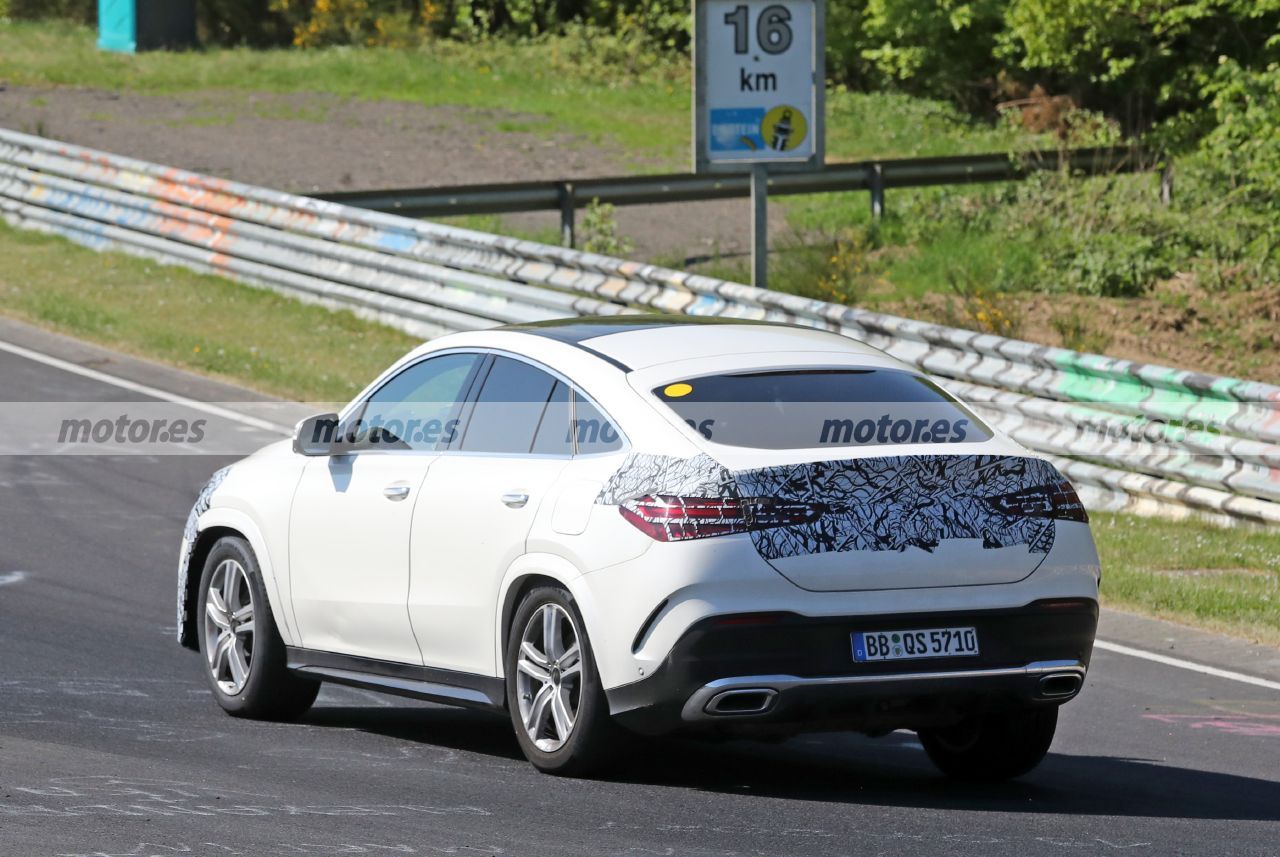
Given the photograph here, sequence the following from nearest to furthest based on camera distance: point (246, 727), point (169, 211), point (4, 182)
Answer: point (246, 727) → point (169, 211) → point (4, 182)

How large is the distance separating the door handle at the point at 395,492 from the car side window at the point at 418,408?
0.17 m

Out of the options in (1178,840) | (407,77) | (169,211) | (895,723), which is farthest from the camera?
(407,77)

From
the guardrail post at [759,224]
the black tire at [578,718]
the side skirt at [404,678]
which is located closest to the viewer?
the black tire at [578,718]

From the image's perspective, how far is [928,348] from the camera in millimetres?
15172

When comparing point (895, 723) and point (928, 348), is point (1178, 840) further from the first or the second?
point (928, 348)

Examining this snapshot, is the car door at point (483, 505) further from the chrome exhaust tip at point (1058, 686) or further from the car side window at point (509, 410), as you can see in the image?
the chrome exhaust tip at point (1058, 686)

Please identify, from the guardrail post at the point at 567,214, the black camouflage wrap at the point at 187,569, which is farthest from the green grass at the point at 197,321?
the black camouflage wrap at the point at 187,569

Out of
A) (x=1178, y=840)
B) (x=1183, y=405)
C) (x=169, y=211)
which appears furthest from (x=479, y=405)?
(x=169, y=211)

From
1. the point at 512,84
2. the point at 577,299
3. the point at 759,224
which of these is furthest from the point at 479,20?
the point at 759,224

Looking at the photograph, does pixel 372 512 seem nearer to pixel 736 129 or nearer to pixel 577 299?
pixel 736 129

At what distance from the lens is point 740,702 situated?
6.56 m

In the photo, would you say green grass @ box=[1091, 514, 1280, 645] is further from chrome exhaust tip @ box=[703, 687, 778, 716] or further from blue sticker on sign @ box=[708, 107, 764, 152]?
chrome exhaust tip @ box=[703, 687, 778, 716]

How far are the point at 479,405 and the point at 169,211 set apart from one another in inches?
634

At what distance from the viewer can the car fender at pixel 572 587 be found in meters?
6.70
